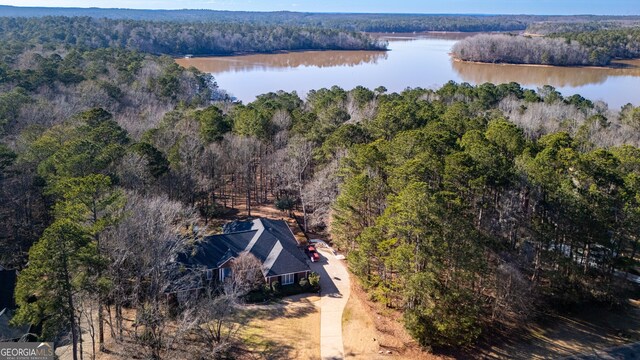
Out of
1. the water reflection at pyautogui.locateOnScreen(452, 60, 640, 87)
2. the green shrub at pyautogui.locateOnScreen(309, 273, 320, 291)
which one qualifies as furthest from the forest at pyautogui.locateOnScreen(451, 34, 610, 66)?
the green shrub at pyautogui.locateOnScreen(309, 273, 320, 291)

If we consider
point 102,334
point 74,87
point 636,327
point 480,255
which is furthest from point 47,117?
point 636,327

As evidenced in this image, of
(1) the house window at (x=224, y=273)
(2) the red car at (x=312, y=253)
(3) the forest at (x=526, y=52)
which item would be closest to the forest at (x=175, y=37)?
(3) the forest at (x=526, y=52)

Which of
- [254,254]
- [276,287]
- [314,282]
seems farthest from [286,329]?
[254,254]

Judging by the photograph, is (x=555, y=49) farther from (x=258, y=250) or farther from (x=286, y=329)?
(x=286, y=329)

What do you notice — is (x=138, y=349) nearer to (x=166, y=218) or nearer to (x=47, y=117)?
(x=166, y=218)

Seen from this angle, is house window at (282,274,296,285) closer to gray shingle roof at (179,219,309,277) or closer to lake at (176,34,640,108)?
gray shingle roof at (179,219,309,277)

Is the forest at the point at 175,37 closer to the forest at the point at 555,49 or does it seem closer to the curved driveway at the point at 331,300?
the forest at the point at 555,49

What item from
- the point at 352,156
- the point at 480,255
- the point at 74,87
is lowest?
the point at 480,255
